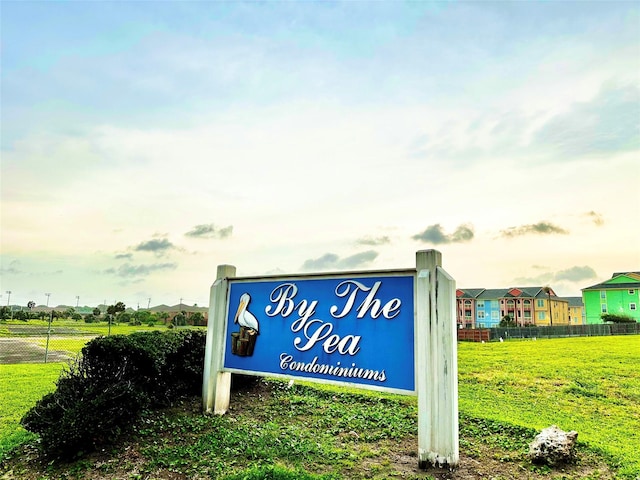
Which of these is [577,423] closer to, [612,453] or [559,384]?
[612,453]

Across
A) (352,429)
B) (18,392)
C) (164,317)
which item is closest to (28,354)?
(18,392)

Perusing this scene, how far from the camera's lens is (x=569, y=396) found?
953 centimetres

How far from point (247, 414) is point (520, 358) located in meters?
11.9

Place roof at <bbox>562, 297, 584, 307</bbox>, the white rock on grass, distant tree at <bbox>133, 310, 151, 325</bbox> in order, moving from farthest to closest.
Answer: roof at <bbox>562, 297, 584, 307</bbox> < distant tree at <bbox>133, 310, 151, 325</bbox> < the white rock on grass

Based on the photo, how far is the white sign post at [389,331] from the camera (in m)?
5.18

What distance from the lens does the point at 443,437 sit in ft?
16.8

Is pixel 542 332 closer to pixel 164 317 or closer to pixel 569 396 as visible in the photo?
pixel 569 396

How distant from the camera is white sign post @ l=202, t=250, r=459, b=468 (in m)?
5.18

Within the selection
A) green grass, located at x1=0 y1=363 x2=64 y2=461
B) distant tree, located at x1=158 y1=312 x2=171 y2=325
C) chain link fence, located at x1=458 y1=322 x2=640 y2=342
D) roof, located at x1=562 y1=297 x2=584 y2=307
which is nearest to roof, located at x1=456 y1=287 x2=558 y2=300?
roof, located at x1=562 y1=297 x2=584 y2=307

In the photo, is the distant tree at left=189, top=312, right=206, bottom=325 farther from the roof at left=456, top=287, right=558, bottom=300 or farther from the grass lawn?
the roof at left=456, top=287, right=558, bottom=300

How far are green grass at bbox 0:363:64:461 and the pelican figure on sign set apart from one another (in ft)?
11.0

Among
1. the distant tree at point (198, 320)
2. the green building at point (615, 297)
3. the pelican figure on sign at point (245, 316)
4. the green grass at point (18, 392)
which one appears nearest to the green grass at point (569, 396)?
the pelican figure on sign at point (245, 316)

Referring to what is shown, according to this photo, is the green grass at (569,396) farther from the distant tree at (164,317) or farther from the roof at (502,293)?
the roof at (502,293)

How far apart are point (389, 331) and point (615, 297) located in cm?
6344
